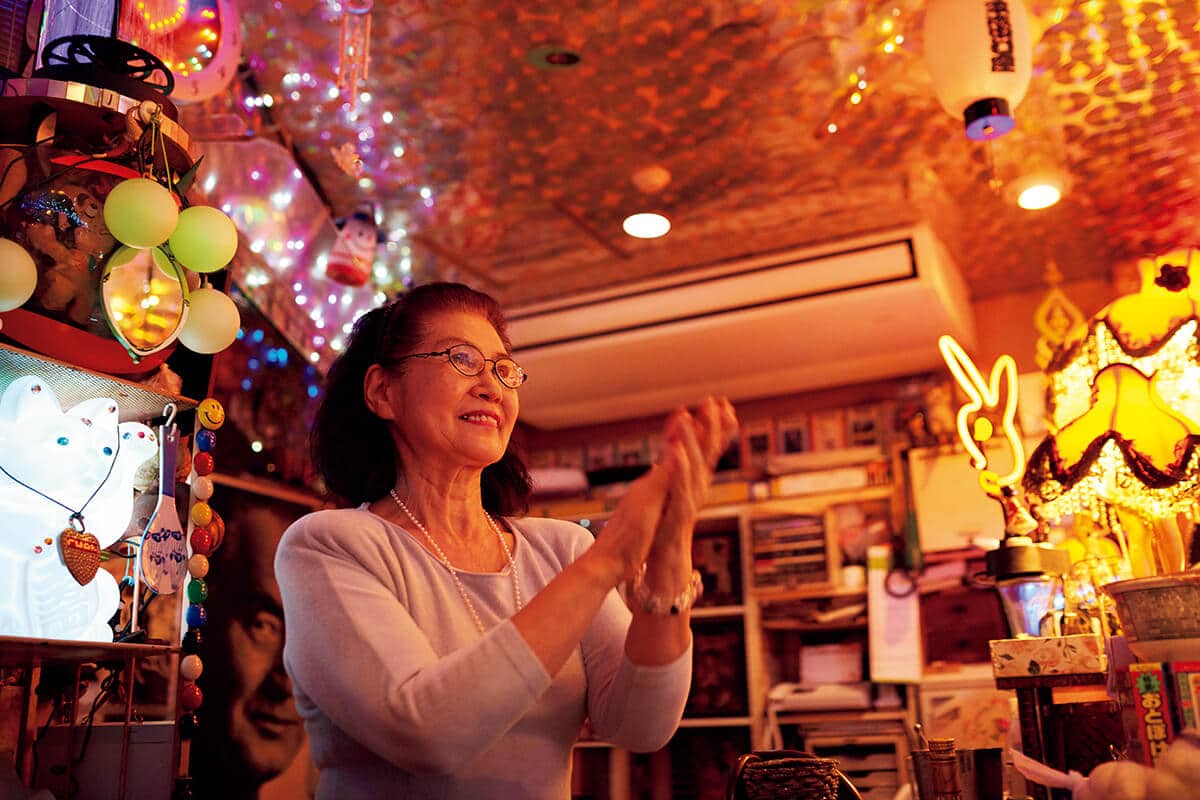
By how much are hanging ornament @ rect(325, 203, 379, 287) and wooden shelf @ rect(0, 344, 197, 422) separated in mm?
1762

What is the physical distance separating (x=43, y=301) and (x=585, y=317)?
2875mm

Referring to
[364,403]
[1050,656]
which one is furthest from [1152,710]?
[364,403]

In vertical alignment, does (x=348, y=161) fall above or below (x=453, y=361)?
above

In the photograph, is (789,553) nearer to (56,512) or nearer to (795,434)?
(795,434)

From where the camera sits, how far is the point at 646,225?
3.77m

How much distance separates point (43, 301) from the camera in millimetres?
1464

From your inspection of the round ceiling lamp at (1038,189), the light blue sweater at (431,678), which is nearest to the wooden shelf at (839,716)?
the round ceiling lamp at (1038,189)

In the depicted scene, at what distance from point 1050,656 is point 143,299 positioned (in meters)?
1.73

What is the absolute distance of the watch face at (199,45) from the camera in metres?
1.92

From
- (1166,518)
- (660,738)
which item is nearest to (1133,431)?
(1166,518)

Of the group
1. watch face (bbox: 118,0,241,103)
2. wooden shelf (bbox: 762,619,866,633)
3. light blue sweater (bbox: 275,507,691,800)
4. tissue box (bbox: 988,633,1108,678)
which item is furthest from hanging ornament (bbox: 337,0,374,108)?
Answer: wooden shelf (bbox: 762,619,866,633)

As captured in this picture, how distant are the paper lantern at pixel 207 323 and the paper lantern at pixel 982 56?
1.62 meters

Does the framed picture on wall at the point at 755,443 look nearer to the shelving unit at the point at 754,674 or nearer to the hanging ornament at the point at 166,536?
the shelving unit at the point at 754,674

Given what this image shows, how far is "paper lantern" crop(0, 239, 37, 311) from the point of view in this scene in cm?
133
